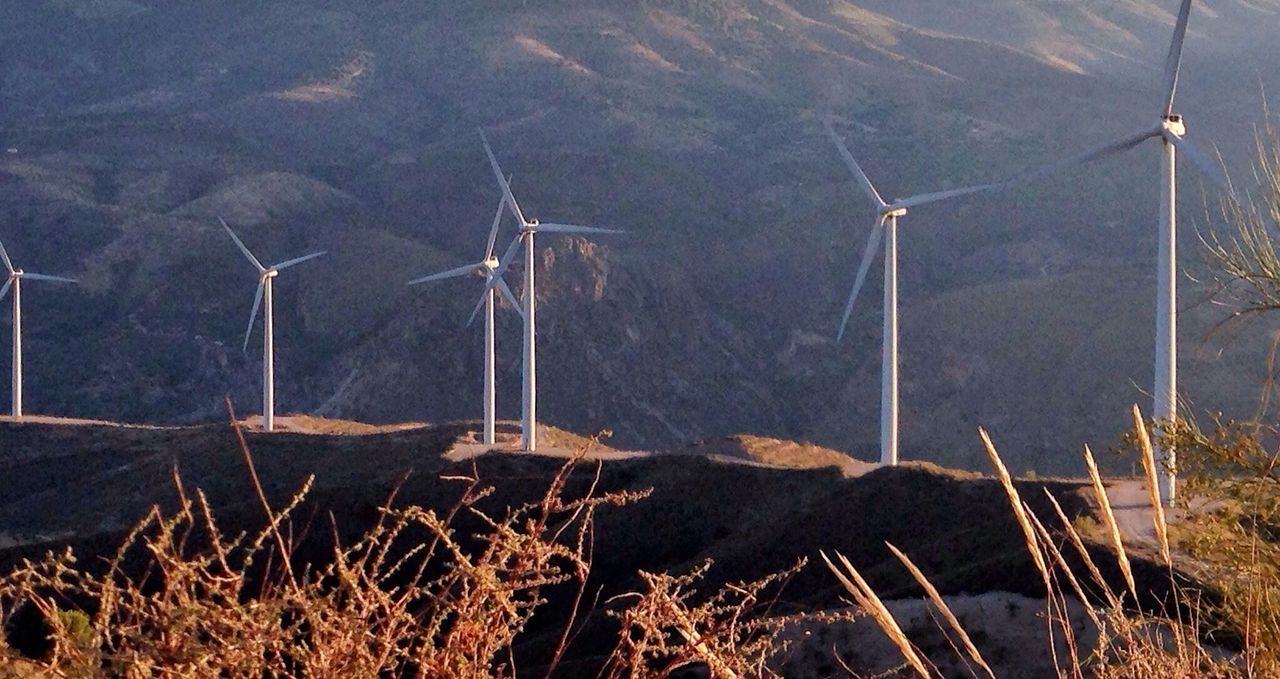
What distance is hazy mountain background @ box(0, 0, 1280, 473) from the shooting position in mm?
110500

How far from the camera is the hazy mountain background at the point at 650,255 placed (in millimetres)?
110500

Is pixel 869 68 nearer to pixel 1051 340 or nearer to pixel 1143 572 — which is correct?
pixel 1051 340

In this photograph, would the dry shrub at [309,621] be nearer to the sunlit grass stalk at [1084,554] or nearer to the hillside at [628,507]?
the sunlit grass stalk at [1084,554]

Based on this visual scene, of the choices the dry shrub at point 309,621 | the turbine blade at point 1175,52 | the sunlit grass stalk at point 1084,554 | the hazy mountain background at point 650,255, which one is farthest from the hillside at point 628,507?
the hazy mountain background at point 650,255

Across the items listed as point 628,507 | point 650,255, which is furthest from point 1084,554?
point 650,255

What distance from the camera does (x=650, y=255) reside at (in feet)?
440

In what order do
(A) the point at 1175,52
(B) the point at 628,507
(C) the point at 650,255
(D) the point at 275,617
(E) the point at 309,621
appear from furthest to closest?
(C) the point at 650,255 → (B) the point at 628,507 → (A) the point at 1175,52 → (E) the point at 309,621 → (D) the point at 275,617

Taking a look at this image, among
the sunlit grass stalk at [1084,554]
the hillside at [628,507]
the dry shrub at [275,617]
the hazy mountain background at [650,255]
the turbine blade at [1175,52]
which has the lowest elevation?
the hazy mountain background at [650,255]

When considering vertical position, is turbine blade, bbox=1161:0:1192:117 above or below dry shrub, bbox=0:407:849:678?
below

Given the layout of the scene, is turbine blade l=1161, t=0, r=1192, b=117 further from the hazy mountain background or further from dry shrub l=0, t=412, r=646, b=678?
the hazy mountain background

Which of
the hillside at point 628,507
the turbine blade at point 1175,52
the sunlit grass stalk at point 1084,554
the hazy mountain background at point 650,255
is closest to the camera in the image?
the sunlit grass stalk at point 1084,554

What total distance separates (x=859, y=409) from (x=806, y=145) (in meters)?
59.1

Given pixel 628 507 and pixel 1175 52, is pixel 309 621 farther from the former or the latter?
pixel 628 507

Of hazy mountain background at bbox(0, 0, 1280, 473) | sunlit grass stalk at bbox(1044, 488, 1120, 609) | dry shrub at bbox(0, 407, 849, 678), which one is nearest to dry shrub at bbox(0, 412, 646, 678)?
dry shrub at bbox(0, 407, 849, 678)
